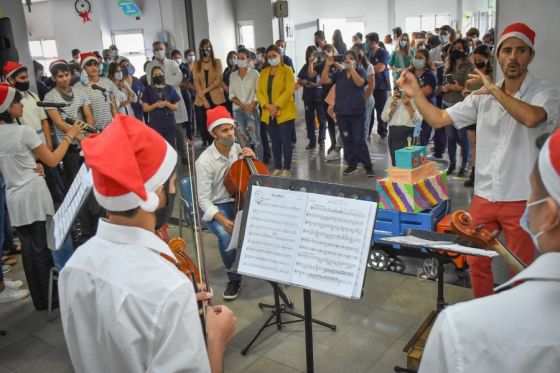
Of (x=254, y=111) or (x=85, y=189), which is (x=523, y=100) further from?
(x=254, y=111)

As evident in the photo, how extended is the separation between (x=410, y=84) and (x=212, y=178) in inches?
72.6

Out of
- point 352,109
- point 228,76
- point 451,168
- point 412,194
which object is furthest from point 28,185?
point 228,76

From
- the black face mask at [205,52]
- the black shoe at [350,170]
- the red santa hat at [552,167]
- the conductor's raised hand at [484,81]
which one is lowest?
the black shoe at [350,170]

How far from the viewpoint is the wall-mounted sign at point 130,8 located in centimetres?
1574

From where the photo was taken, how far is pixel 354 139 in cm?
745

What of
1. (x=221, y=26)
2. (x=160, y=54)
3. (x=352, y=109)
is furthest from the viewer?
(x=221, y=26)

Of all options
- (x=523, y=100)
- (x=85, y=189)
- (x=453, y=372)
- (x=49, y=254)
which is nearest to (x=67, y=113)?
(x=49, y=254)

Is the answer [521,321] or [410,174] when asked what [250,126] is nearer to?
[410,174]

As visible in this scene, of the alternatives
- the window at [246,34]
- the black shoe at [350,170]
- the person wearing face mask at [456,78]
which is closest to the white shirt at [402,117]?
the person wearing face mask at [456,78]

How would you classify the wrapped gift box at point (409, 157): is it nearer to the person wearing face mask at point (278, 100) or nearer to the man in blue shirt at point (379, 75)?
the person wearing face mask at point (278, 100)

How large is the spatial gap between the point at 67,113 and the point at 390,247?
12.2 ft

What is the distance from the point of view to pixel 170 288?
4.72 feet

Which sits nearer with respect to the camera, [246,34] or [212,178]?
[212,178]

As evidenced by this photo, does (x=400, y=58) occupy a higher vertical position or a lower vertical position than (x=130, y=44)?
Answer: lower
